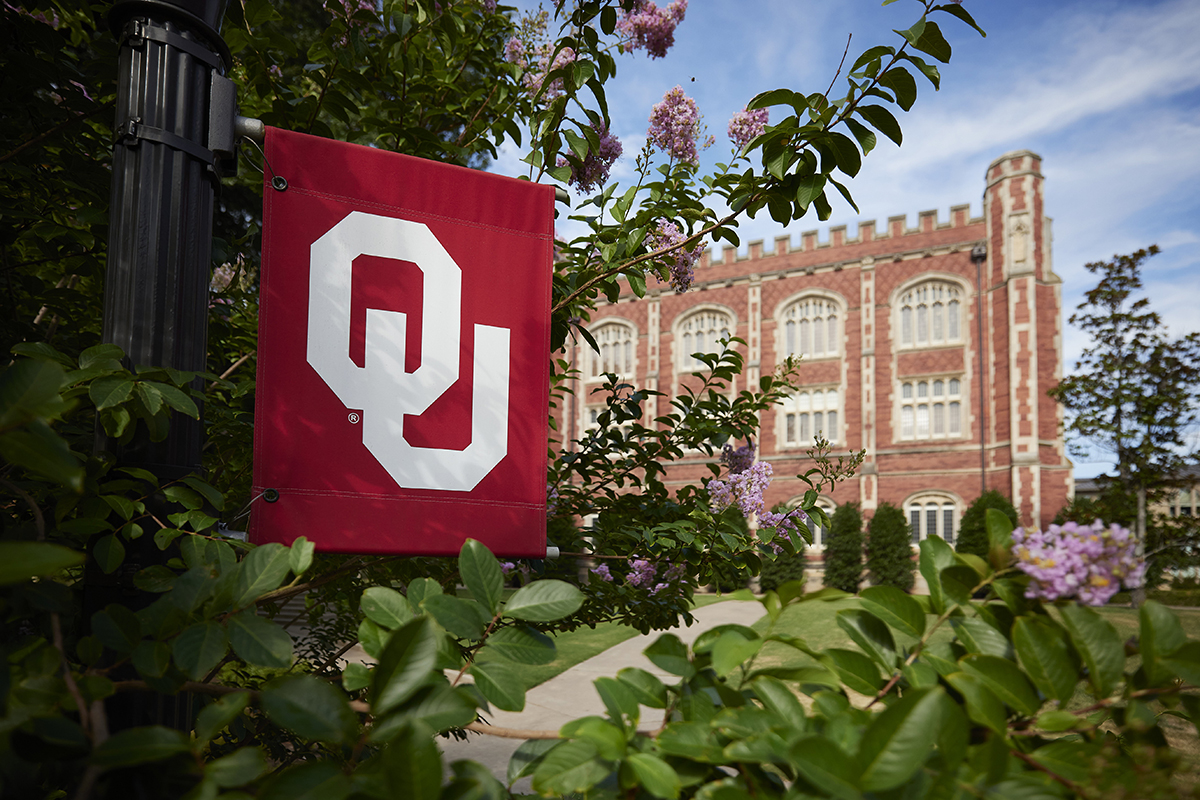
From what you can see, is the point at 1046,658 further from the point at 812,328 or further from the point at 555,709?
the point at 812,328

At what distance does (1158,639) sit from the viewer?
58cm

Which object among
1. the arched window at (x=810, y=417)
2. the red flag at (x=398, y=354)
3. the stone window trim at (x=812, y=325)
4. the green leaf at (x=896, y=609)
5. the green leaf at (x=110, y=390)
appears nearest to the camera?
the green leaf at (x=896, y=609)

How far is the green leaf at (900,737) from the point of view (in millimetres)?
498

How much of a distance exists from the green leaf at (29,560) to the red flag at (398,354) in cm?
89

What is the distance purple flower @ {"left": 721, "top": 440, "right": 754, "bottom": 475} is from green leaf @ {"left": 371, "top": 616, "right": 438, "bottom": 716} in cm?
272

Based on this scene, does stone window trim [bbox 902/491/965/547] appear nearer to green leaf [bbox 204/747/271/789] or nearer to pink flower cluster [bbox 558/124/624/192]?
pink flower cluster [bbox 558/124/624/192]

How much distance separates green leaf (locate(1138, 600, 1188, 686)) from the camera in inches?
22.4

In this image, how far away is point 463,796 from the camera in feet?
1.73

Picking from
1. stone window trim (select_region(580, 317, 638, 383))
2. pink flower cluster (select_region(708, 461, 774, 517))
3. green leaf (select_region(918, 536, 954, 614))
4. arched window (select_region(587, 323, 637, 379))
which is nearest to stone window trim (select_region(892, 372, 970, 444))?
stone window trim (select_region(580, 317, 638, 383))

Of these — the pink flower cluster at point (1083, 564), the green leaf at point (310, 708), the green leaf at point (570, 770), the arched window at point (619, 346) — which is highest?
the arched window at point (619, 346)

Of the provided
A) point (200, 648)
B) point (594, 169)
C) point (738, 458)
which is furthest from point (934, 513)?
point (200, 648)

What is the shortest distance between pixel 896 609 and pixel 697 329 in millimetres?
23810

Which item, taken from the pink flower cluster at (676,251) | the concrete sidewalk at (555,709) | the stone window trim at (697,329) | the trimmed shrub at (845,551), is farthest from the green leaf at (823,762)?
the stone window trim at (697,329)

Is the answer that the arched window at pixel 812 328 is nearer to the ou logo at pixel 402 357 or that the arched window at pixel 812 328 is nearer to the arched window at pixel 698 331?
the arched window at pixel 698 331
